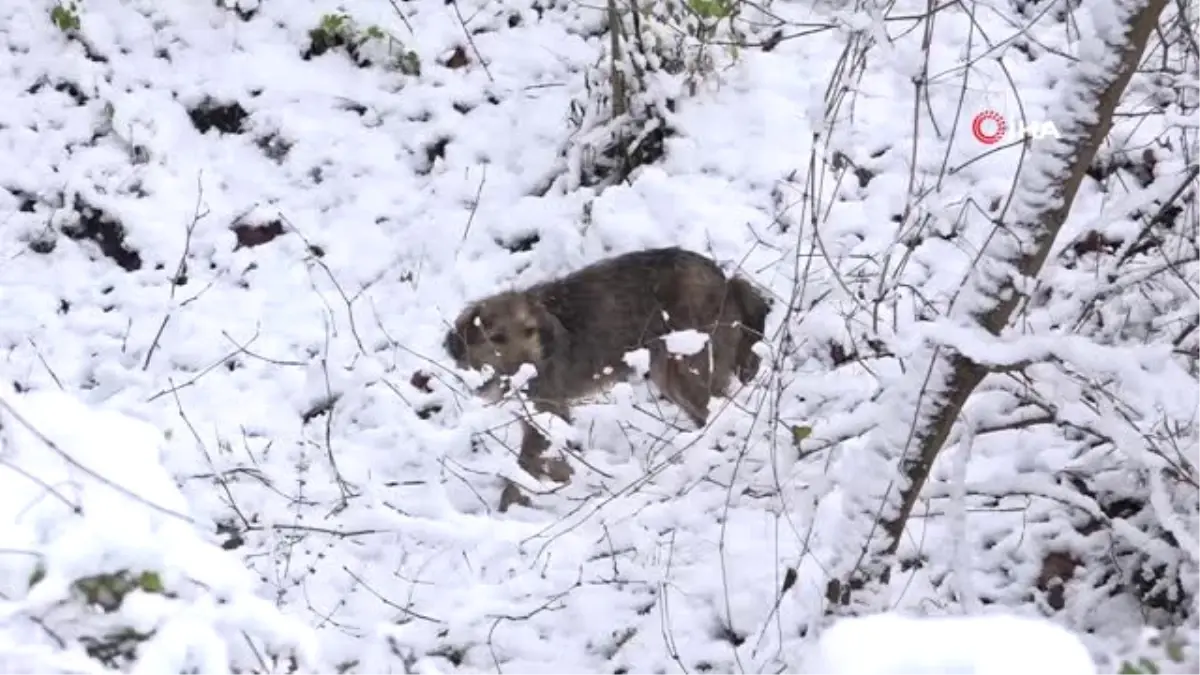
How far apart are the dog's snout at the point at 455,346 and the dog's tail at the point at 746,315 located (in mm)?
1158

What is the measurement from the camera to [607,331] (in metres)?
5.15

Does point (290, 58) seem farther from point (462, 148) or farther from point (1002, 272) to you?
point (1002, 272)

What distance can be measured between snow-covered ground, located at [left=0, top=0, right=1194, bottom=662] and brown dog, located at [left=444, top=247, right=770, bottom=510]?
0.49 ft

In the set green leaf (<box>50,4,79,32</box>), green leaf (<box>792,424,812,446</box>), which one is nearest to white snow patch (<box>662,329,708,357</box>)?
green leaf (<box>792,424,812,446</box>)

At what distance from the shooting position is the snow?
54.2 inches

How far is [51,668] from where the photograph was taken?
181 cm

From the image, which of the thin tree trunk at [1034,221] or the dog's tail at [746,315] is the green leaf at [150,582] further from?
the dog's tail at [746,315]

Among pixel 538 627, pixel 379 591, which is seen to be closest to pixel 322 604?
pixel 379 591

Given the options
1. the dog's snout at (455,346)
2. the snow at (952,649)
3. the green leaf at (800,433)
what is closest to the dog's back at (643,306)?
the dog's snout at (455,346)

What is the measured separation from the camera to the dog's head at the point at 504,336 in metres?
5.06

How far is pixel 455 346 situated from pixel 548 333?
417 mm

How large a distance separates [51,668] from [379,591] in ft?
8.95

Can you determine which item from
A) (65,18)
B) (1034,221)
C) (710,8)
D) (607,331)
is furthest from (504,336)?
(65,18)

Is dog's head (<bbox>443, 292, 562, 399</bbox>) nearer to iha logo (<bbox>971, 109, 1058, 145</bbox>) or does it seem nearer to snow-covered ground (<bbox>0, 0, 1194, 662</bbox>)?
snow-covered ground (<bbox>0, 0, 1194, 662</bbox>)
